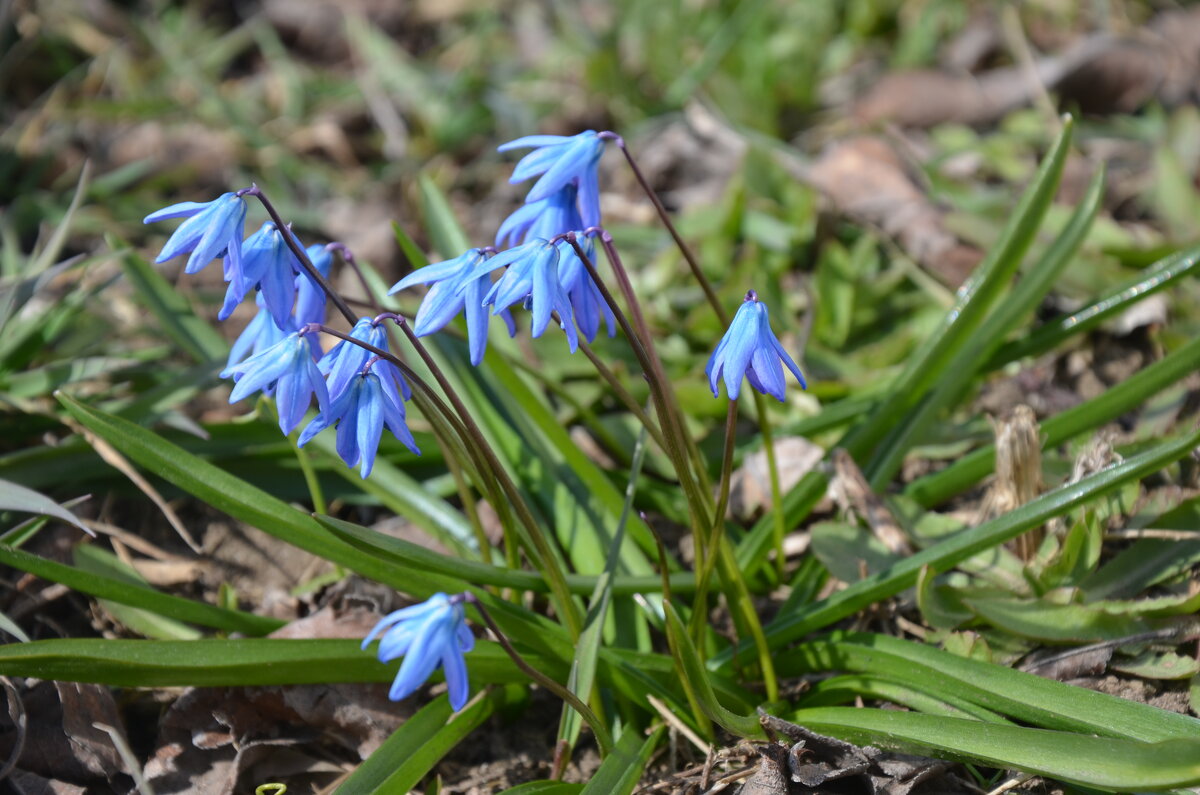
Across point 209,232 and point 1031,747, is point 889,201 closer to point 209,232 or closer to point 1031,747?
point 1031,747

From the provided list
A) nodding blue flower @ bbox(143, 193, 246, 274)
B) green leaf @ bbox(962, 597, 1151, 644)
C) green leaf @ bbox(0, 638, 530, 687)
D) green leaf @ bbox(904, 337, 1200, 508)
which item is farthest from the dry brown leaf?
nodding blue flower @ bbox(143, 193, 246, 274)

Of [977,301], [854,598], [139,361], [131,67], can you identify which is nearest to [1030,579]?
[854,598]

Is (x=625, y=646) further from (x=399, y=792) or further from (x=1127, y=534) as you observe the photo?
(x=1127, y=534)

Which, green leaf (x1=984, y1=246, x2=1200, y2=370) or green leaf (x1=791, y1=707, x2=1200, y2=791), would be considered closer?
green leaf (x1=791, y1=707, x2=1200, y2=791)

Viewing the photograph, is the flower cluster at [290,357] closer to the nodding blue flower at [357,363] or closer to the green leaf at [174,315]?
the nodding blue flower at [357,363]

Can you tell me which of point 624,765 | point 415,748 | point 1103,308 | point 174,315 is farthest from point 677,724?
point 174,315

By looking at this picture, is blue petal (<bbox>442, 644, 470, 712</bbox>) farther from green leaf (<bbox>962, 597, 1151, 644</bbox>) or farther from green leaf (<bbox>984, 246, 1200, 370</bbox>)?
green leaf (<bbox>984, 246, 1200, 370</bbox>)

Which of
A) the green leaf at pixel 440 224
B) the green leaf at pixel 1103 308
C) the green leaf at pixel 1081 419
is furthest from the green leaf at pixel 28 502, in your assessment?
the green leaf at pixel 1103 308
